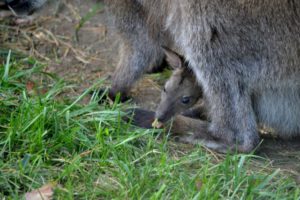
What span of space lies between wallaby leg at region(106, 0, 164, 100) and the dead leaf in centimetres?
175

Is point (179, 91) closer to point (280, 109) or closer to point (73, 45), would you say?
point (280, 109)

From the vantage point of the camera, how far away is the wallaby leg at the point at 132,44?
5.50 m

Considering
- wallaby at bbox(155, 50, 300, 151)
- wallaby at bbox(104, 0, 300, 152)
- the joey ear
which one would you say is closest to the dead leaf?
wallaby at bbox(155, 50, 300, 151)

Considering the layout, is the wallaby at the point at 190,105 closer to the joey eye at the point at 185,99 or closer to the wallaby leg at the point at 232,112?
the joey eye at the point at 185,99

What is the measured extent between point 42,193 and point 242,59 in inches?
61.3

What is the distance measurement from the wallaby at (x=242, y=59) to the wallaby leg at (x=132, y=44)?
0.38 metres

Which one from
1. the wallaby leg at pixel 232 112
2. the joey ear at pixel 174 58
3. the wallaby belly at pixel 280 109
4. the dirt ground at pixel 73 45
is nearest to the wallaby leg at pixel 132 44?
the dirt ground at pixel 73 45

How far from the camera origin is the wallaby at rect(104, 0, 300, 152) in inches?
181

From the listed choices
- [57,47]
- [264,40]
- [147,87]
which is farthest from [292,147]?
[57,47]

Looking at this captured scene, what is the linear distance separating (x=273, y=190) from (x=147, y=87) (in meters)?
1.97

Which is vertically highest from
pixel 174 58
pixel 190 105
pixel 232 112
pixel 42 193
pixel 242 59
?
pixel 242 59

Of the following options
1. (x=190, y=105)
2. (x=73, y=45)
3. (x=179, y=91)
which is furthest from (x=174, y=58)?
(x=73, y=45)

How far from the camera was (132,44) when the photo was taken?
18.4ft

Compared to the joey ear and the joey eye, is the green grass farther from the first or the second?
the joey ear
